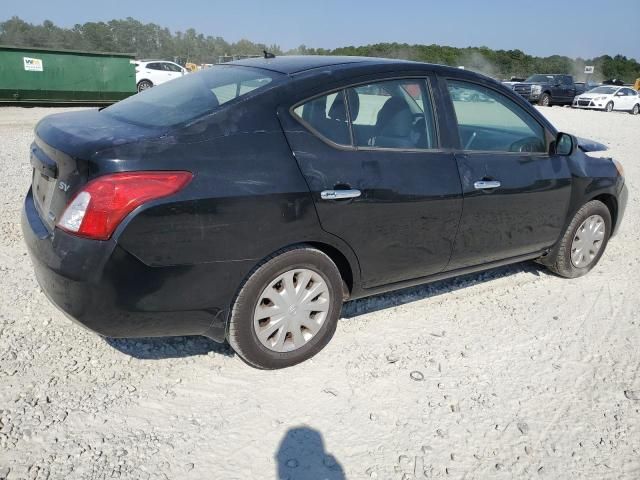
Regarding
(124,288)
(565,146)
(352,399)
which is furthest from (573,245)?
(124,288)

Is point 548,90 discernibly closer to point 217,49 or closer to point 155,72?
point 155,72

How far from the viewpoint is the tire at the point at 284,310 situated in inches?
113

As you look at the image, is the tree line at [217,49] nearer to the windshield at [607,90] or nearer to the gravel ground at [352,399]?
the windshield at [607,90]

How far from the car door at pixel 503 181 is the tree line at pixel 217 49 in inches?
1596

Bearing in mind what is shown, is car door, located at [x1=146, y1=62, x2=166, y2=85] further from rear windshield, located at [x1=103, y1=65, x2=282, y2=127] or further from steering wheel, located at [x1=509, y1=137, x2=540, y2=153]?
steering wheel, located at [x1=509, y1=137, x2=540, y2=153]

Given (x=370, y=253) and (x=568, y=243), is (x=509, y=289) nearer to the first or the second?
(x=568, y=243)

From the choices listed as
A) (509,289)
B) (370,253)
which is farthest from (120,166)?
(509,289)

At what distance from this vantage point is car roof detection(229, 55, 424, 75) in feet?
10.8

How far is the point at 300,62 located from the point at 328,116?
587mm

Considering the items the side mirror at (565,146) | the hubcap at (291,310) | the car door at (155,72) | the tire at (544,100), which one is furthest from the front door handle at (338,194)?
the tire at (544,100)

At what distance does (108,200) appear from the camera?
8.02 ft

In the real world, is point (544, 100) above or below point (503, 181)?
above

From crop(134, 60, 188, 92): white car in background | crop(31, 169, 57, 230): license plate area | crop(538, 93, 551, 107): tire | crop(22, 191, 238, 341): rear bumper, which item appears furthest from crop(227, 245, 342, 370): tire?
crop(538, 93, 551, 107): tire

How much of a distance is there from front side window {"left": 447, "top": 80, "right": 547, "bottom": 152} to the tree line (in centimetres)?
4054
